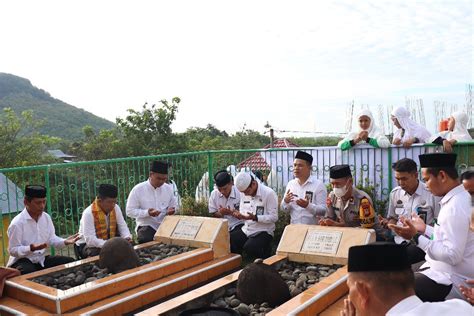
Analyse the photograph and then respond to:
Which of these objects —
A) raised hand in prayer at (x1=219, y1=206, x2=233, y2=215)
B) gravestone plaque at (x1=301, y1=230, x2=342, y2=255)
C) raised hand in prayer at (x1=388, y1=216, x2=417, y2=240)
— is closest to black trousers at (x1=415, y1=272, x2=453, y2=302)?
raised hand in prayer at (x1=388, y1=216, x2=417, y2=240)

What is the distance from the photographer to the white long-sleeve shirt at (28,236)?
206 inches

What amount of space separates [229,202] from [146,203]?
4.21 feet

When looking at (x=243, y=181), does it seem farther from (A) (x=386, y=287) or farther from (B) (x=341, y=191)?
(A) (x=386, y=287)

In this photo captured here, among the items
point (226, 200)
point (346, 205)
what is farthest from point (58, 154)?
point (346, 205)

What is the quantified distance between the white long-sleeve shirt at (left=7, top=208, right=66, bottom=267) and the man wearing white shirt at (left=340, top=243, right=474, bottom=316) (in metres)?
4.20

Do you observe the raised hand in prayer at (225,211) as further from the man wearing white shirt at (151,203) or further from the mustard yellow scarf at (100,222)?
the mustard yellow scarf at (100,222)

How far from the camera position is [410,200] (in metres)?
5.55

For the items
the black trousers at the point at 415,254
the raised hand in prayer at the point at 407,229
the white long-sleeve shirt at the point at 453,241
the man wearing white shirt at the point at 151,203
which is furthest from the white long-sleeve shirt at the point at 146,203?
the white long-sleeve shirt at the point at 453,241

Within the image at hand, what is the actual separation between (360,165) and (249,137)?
21.0 metres

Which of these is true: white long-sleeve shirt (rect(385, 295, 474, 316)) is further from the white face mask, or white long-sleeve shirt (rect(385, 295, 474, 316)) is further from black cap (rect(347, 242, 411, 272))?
the white face mask

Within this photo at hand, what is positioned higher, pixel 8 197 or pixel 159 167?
pixel 159 167

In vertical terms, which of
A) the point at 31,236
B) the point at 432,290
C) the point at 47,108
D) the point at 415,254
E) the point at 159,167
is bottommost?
the point at 415,254

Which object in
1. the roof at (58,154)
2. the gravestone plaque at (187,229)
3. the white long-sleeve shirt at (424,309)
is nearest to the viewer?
the white long-sleeve shirt at (424,309)

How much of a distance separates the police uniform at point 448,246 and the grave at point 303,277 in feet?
2.77
